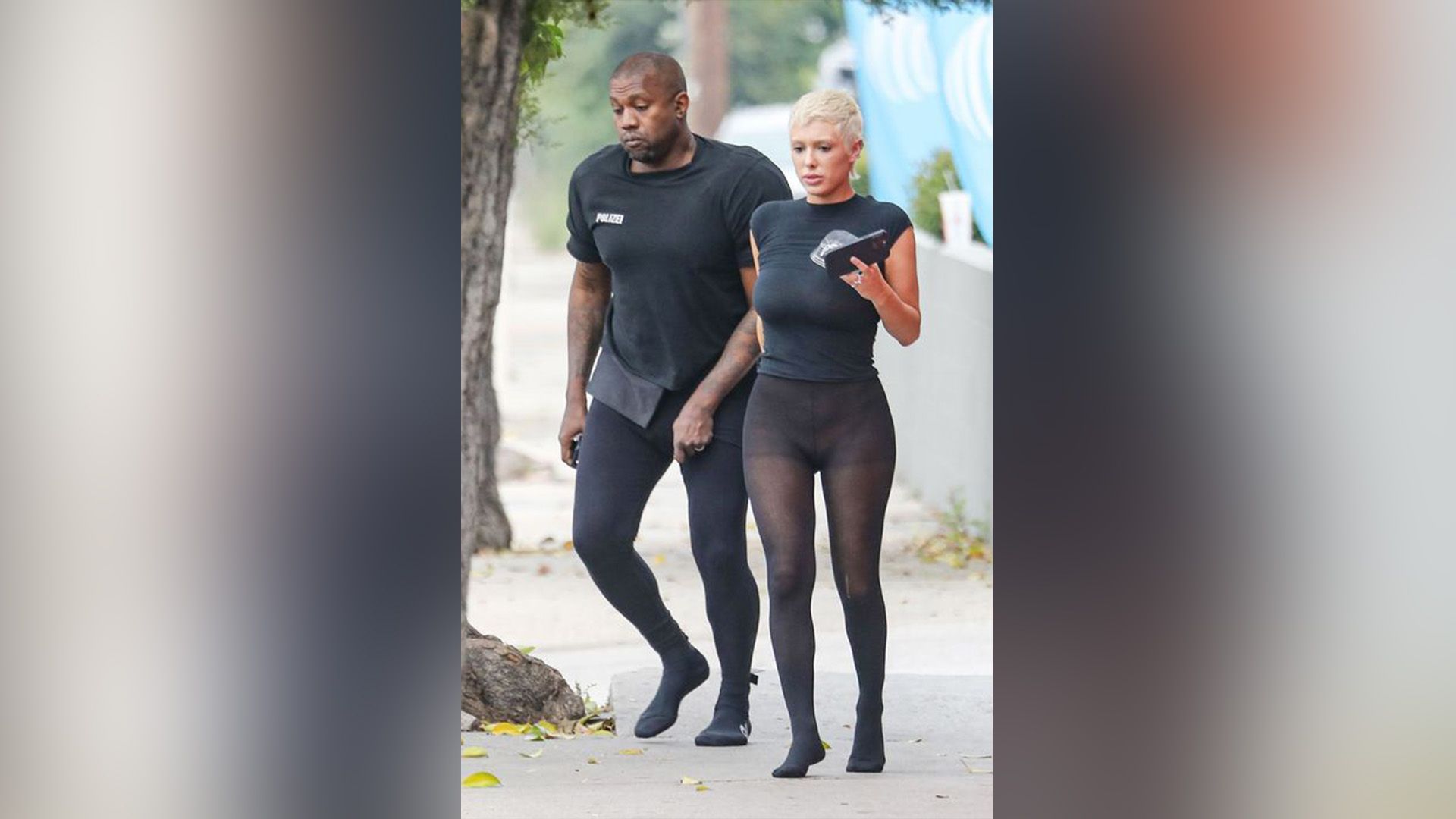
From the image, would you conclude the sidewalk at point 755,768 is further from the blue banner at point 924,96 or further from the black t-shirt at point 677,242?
the blue banner at point 924,96

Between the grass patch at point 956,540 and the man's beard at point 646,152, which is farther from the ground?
the man's beard at point 646,152

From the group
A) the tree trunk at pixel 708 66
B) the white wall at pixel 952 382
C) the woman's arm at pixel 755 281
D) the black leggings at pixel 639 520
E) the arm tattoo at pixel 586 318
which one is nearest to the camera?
the woman's arm at pixel 755 281

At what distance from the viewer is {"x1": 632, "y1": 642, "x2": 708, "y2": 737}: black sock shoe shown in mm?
5902

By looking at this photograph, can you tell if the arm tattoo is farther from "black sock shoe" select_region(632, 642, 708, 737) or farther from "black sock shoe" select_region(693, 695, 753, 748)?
"black sock shoe" select_region(693, 695, 753, 748)

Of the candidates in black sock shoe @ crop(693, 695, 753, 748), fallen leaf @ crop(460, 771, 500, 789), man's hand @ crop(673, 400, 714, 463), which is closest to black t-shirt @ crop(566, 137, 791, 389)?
man's hand @ crop(673, 400, 714, 463)

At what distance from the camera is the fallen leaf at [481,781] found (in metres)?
5.41

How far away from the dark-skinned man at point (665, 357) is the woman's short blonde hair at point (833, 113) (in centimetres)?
33

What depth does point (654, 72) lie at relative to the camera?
5527 mm

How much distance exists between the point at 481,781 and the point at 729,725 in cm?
77

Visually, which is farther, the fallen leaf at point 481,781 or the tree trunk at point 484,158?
the tree trunk at point 484,158

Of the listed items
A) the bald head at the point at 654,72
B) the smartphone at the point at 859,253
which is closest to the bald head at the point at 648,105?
the bald head at the point at 654,72

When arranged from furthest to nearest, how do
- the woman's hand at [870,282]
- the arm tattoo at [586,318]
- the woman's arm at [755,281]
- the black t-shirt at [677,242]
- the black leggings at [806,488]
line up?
the arm tattoo at [586,318], the black t-shirt at [677,242], the woman's arm at [755,281], the black leggings at [806,488], the woman's hand at [870,282]
